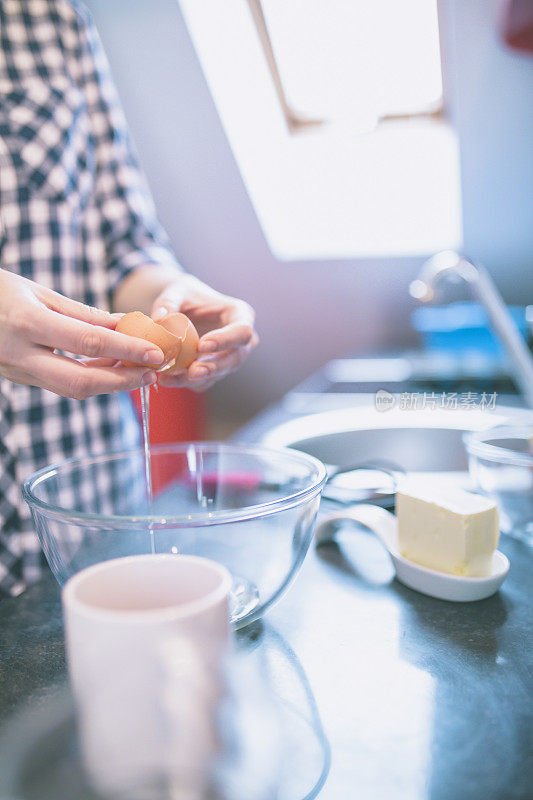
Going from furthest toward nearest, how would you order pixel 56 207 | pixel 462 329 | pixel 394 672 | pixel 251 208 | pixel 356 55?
pixel 251 208, pixel 356 55, pixel 462 329, pixel 56 207, pixel 394 672

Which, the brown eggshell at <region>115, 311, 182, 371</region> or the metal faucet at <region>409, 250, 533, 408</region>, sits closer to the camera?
Answer: the brown eggshell at <region>115, 311, 182, 371</region>

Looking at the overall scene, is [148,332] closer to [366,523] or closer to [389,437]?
[366,523]

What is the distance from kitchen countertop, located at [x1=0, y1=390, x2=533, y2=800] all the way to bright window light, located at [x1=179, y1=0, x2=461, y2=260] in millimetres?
2159

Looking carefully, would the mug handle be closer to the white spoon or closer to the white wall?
the white spoon

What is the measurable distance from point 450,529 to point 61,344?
39 cm

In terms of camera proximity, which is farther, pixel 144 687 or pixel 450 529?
pixel 450 529

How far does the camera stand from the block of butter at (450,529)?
25.0 inches

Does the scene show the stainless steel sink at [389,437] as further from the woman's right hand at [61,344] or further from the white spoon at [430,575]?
the woman's right hand at [61,344]

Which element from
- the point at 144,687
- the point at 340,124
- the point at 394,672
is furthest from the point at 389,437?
the point at 340,124

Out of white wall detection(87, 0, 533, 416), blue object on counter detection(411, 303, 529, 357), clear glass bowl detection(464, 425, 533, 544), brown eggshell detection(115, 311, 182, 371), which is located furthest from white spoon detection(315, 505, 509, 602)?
white wall detection(87, 0, 533, 416)

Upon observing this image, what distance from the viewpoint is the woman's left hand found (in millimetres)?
786

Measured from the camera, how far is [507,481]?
2.79ft

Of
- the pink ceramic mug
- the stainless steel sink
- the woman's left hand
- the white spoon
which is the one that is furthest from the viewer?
the stainless steel sink

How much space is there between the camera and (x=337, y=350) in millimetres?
3270
